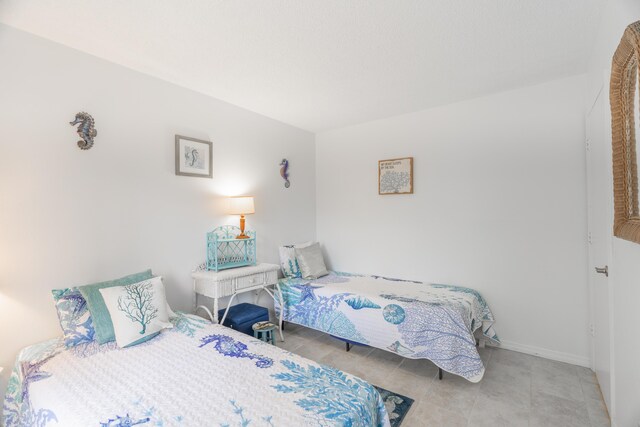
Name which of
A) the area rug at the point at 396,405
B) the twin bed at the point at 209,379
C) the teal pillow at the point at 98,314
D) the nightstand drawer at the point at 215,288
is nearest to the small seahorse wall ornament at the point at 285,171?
the nightstand drawer at the point at 215,288

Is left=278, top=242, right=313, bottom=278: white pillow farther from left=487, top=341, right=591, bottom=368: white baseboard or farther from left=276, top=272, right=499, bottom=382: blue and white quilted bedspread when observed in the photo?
left=487, top=341, right=591, bottom=368: white baseboard

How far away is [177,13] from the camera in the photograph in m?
1.72

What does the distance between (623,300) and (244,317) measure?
2.63 meters

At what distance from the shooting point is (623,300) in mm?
1499

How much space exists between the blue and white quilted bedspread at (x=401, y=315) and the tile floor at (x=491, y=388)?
170mm

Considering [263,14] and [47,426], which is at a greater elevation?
[263,14]

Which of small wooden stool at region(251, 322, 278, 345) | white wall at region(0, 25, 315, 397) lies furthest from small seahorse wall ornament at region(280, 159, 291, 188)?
small wooden stool at region(251, 322, 278, 345)

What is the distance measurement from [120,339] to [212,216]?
4.57ft

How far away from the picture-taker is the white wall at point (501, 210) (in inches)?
103

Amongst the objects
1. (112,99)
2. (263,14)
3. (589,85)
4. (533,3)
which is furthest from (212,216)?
(589,85)

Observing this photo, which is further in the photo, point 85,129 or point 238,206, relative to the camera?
point 238,206

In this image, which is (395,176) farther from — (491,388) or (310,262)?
(491,388)

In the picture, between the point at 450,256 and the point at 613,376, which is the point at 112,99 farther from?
the point at 613,376

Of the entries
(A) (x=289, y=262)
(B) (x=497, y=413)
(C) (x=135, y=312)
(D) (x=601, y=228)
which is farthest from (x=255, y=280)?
(D) (x=601, y=228)
